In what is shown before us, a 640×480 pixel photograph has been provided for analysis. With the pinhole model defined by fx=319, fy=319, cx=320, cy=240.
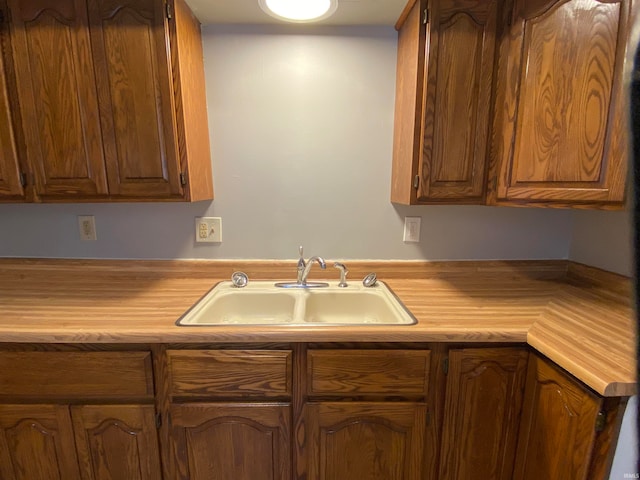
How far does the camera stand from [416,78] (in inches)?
46.4

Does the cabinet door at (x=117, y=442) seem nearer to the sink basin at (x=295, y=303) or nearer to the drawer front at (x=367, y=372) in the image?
the sink basin at (x=295, y=303)

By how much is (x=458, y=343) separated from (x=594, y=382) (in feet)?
1.11

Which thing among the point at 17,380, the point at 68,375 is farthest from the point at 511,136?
the point at 17,380

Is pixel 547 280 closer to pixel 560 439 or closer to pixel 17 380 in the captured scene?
pixel 560 439

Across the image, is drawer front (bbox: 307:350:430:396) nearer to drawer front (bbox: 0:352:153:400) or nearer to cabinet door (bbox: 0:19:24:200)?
drawer front (bbox: 0:352:153:400)

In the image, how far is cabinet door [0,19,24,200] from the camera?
1.14 meters

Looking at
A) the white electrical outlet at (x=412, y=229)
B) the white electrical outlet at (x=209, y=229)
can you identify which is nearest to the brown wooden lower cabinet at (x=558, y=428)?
the white electrical outlet at (x=412, y=229)

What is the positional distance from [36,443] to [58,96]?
121 cm

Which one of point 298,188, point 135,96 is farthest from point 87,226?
point 298,188

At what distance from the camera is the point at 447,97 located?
1168 mm

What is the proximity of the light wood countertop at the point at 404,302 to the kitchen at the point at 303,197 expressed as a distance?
71 millimetres

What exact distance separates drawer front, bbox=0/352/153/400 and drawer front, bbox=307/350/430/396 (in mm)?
Answer: 550

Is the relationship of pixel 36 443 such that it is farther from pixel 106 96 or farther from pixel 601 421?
pixel 601 421

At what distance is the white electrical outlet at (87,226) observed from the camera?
4.94 feet
